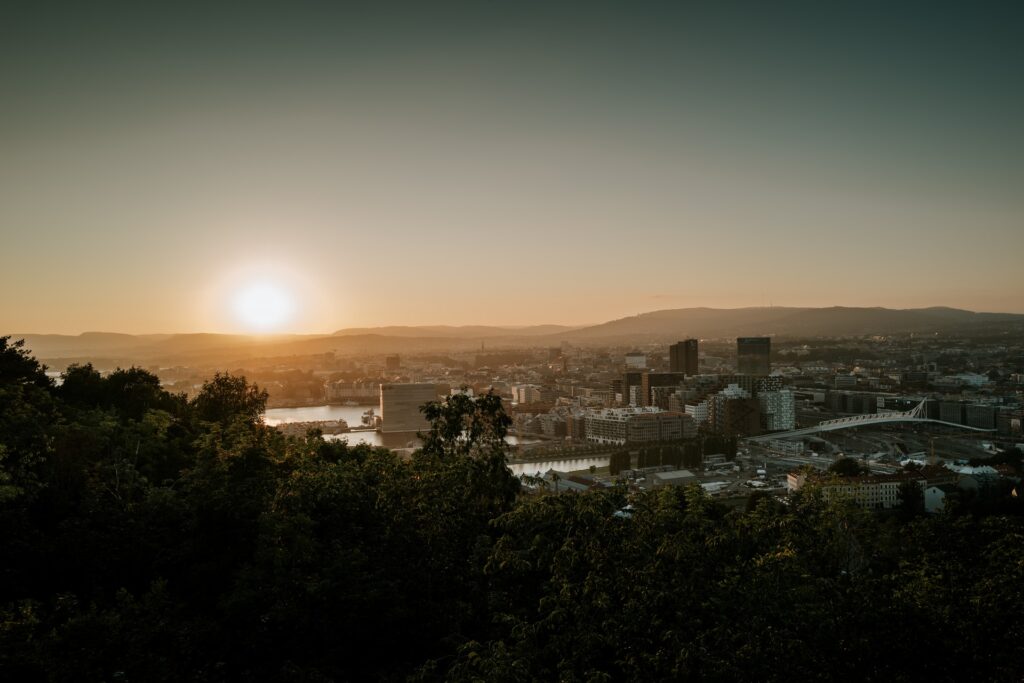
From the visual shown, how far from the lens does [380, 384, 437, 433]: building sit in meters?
23.2

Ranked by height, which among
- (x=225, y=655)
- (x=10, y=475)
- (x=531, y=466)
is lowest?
(x=531, y=466)

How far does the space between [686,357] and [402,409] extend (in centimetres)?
1555

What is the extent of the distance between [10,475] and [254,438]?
6.34 ft

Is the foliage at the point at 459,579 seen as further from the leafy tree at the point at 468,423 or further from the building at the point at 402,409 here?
the building at the point at 402,409

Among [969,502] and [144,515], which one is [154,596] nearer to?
[144,515]

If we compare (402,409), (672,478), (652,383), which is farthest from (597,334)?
(672,478)

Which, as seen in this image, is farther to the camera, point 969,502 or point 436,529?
point 969,502

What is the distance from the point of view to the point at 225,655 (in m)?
3.07

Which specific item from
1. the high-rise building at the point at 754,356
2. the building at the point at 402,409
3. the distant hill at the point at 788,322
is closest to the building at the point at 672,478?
the building at the point at 402,409

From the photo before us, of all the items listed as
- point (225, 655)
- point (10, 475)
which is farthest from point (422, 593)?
point (10, 475)

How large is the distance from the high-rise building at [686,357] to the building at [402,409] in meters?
14.2

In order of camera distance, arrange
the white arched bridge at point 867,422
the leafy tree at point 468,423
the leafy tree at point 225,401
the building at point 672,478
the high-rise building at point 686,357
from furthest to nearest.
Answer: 1. the high-rise building at point 686,357
2. the white arched bridge at point 867,422
3. the building at point 672,478
4. the leafy tree at point 225,401
5. the leafy tree at point 468,423

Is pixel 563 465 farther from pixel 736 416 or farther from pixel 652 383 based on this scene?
pixel 652 383

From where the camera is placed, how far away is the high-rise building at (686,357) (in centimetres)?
3350
